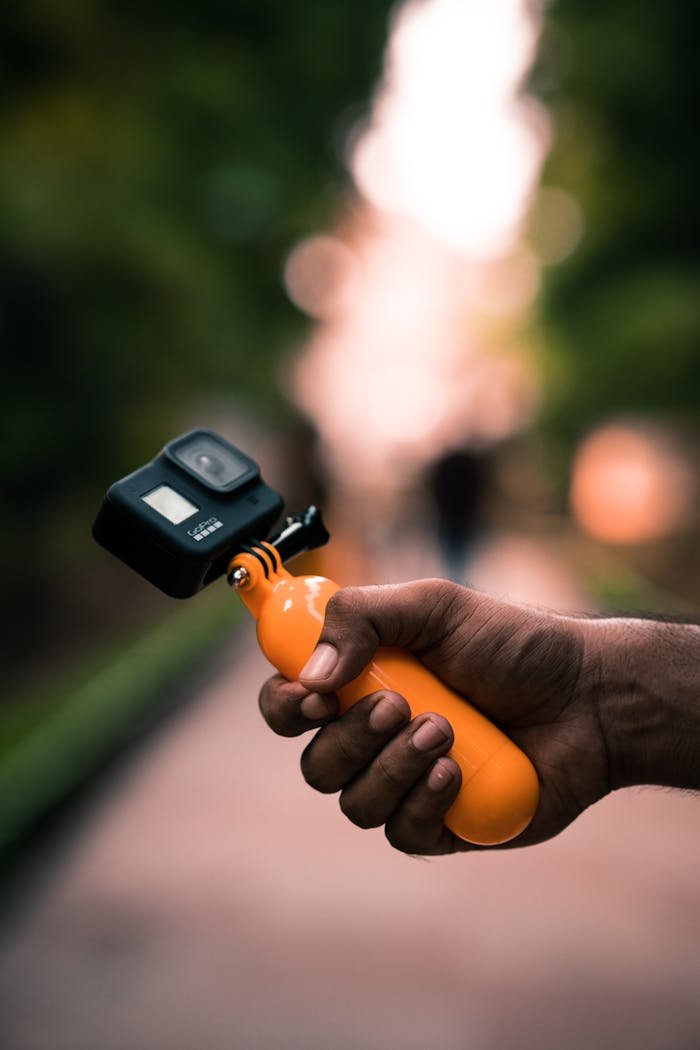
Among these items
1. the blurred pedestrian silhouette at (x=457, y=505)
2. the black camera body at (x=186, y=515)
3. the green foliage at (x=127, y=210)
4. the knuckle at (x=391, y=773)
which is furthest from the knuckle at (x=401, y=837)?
the blurred pedestrian silhouette at (x=457, y=505)

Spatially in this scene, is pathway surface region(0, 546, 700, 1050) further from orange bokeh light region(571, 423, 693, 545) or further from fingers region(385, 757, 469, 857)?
orange bokeh light region(571, 423, 693, 545)

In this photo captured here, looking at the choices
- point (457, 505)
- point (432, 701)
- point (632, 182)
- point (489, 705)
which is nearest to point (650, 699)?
point (489, 705)

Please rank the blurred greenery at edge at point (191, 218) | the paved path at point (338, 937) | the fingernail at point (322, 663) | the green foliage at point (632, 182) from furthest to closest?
1. the green foliage at point (632, 182)
2. the blurred greenery at edge at point (191, 218)
3. the paved path at point (338, 937)
4. the fingernail at point (322, 663)

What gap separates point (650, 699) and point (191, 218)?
30.9ft

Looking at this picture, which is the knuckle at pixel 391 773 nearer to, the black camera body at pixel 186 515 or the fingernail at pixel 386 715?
the fingernail at pixel 386 715

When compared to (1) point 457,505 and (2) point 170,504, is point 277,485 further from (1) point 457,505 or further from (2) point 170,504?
(2) point 170,504

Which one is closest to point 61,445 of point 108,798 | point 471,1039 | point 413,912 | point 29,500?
point 29,500

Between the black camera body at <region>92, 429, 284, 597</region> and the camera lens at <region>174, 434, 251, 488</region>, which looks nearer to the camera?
the black camera body at <region>92, 429, 284, 597</region>

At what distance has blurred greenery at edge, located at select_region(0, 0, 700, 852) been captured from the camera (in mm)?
8320

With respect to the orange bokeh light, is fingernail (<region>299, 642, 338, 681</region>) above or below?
above

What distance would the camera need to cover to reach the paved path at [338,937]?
326cm

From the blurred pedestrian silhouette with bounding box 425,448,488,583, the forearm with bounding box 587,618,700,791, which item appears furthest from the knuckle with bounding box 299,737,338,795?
the blurred pedestrian silhouette with bounding box 425,448,488,583

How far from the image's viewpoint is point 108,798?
18.6 ft

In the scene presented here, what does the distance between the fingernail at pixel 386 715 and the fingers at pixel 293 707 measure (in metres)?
0.10
